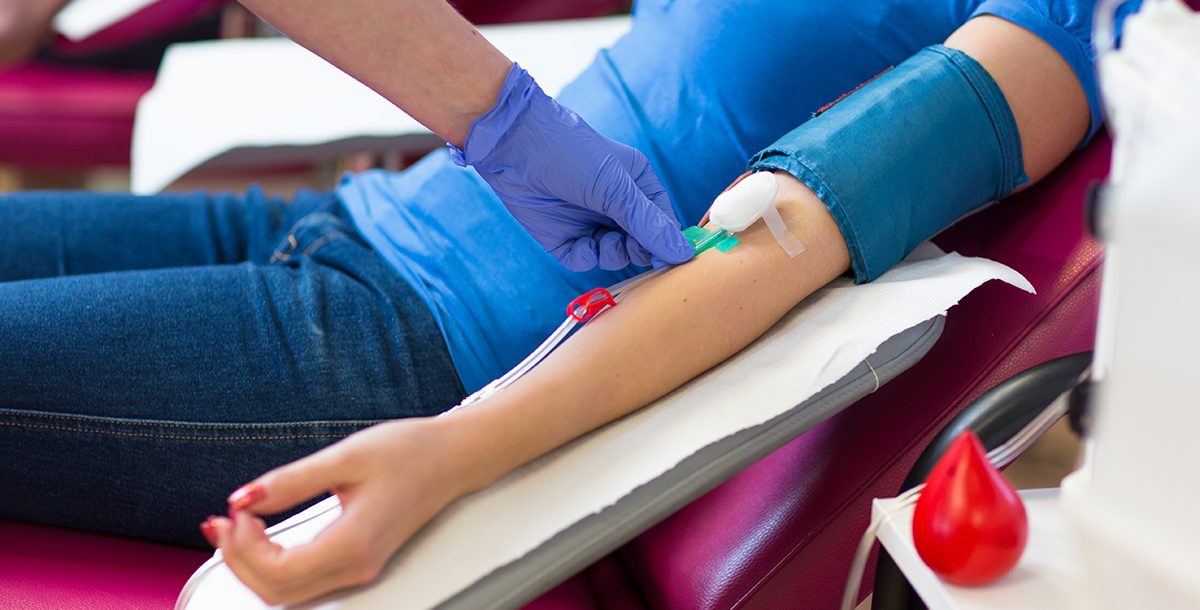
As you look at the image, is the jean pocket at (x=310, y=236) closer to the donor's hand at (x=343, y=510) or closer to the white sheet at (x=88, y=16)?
the donor's hand at (x=343, y=510)

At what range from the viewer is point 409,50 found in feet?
2.98

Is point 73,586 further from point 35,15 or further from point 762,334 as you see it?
point 35,15

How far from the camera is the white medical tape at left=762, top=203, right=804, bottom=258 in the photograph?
3.05ft

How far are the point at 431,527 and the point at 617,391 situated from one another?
0.62ft

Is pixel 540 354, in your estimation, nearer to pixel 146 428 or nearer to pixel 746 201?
pixel 746 201

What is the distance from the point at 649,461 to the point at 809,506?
0.23 metres

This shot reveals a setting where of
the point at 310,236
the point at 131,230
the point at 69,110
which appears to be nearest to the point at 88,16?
the point at 69,110

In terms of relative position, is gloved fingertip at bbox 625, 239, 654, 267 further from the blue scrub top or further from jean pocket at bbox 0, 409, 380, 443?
jean pocket at bbox 0, 409, 380, 443

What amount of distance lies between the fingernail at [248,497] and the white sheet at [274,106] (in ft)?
4.07

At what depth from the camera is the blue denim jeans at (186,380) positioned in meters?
0.96

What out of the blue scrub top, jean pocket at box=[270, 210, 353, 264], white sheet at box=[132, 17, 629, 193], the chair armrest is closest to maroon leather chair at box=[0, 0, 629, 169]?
white sheet at box=[132, 17, 629, 193]

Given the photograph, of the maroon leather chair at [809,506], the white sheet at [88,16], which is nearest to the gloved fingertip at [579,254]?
the maroon leather chair at [809,506]

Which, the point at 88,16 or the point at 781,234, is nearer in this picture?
the point at 781,234

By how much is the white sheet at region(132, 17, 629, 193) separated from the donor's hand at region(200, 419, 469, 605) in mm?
1178
